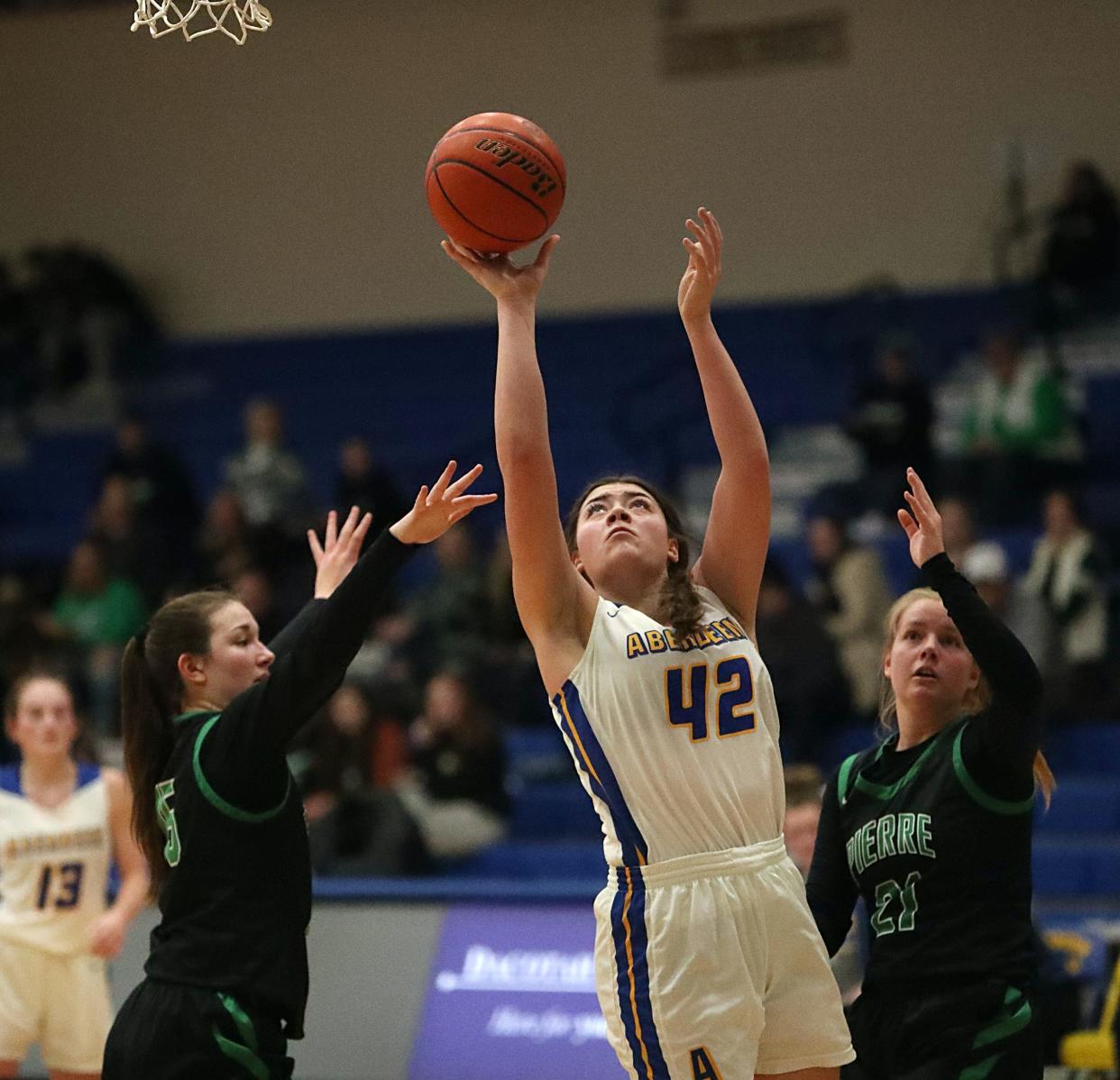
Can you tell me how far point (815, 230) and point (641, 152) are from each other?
1665 mm

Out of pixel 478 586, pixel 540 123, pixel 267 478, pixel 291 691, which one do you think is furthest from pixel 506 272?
pixel 540 123

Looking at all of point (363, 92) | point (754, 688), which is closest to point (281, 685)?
point (754, 688)

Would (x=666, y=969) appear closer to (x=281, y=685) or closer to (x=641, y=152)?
A: (x=281, y=685)

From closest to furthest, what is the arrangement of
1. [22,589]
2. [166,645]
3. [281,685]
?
[281,685] < [166,645] < [22,589]

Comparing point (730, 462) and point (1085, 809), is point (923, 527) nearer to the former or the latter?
Answer: point (730, 462)

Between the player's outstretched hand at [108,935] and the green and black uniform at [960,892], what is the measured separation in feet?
8.76

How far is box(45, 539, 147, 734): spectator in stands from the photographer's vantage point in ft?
39.3

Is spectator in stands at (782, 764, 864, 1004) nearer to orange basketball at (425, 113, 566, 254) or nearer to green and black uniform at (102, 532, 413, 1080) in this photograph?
green and black uniform at (102, 532, 413, 1080)

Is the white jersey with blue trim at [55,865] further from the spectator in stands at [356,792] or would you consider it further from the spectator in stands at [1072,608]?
the spectator in stands at [1072,608]

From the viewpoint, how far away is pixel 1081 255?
12961 mm

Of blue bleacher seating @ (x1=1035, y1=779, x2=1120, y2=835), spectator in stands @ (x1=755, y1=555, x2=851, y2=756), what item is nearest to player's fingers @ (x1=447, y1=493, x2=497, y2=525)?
spectator in stands @ (x1=755, y1=555, x2=851, y2=756)

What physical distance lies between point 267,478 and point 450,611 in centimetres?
223

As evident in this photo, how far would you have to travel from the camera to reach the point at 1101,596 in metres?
10.2

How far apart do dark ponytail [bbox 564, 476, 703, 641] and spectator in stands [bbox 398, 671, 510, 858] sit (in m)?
5.68
